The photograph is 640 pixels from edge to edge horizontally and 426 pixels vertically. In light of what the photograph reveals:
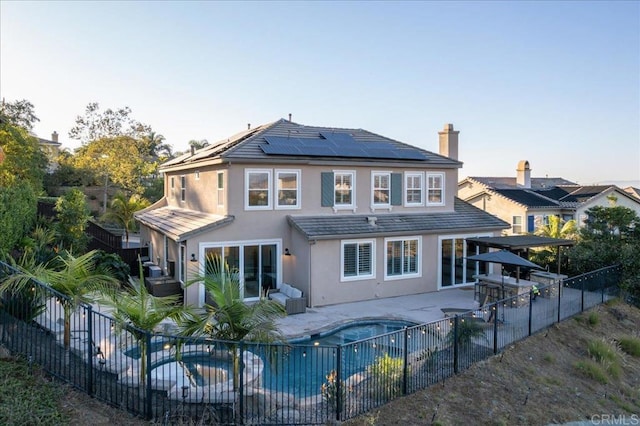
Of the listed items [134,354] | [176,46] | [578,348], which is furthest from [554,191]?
[134,354]

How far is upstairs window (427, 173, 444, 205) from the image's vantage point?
19719 millimetres

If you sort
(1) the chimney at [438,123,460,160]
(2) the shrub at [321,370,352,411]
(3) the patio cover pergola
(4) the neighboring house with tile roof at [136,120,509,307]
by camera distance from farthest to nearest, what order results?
(1) the chimney at [438,123,460,160] < (3) the patio cover pergola < (4) the neighboring house with tile roof at [136,120,509,307] < (2) the shrub at [321,370,352,411]

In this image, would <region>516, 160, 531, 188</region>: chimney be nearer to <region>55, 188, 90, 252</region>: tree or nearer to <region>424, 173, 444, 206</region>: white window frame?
<region>424, 173, 444, 206</region>: white window frame

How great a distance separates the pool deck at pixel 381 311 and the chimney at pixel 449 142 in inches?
282

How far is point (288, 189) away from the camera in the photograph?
16.7m

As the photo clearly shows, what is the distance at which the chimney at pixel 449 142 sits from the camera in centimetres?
2139

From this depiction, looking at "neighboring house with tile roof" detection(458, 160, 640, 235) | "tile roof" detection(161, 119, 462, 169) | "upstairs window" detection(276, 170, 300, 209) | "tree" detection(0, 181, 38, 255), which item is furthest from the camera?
"neighboring house with tile roof" detection(458, 160, 640, 235)

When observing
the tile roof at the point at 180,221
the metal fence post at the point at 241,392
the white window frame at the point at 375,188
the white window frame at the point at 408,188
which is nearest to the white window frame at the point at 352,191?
the white window frame at the point at 375,188

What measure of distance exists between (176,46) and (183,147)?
57.3 m

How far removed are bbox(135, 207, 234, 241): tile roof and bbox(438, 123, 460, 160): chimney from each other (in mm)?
11557

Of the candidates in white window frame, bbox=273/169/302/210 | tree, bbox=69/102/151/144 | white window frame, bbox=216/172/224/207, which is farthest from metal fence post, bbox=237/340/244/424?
tree, bbox=69/102/151/144

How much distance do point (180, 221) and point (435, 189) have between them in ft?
37.0

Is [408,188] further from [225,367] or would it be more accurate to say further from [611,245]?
[225,367]

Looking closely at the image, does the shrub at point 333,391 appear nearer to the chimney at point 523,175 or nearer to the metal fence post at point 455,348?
the metal fence post at point 455,348
